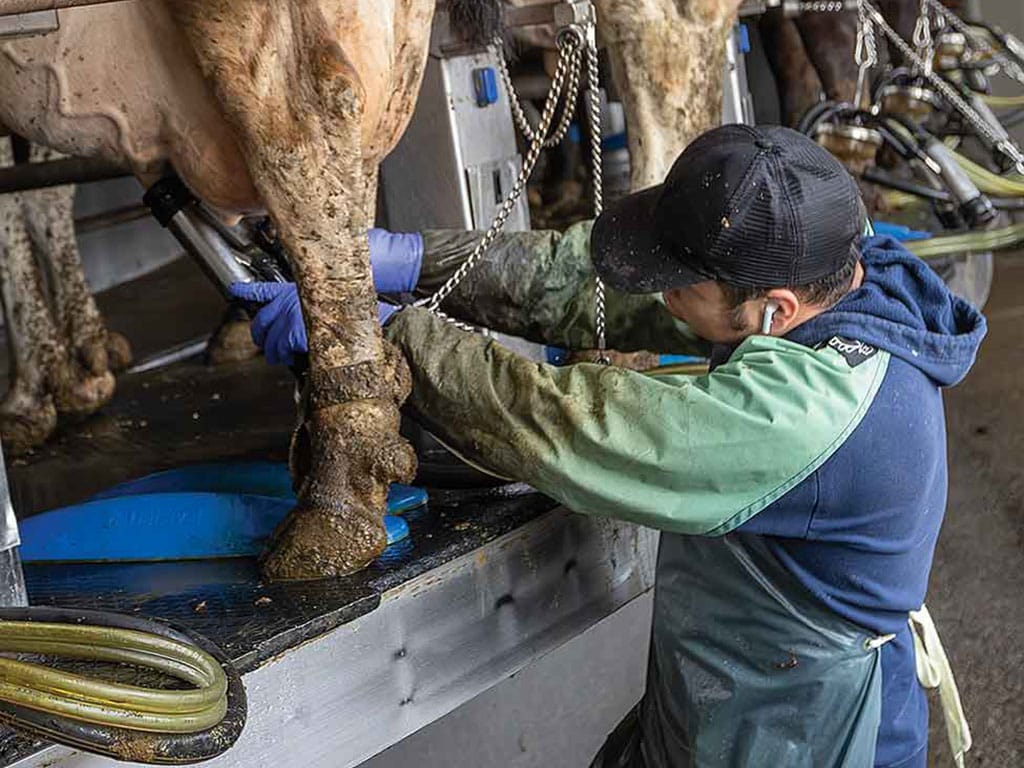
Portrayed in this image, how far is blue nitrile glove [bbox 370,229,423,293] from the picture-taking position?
2.51 metres

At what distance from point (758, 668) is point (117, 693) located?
0.93 metres

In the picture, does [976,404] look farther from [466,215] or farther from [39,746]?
[39,746]

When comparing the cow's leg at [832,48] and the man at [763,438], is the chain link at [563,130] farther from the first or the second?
the cow's leg at [832,48]

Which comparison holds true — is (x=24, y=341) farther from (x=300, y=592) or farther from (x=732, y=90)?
(x=300, y=592)

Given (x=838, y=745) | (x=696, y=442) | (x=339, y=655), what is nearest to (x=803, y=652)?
(x=838, y=745)

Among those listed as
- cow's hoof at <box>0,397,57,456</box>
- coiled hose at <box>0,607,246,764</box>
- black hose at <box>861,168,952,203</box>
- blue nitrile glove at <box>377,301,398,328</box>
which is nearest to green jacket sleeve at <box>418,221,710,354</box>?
blue nitrile glove at <box>377,301,398,328</box>

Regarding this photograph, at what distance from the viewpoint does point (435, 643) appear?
2.01 meters

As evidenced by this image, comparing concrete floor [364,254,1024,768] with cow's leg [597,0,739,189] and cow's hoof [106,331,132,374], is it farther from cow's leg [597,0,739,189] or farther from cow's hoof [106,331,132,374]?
cow's hoof [106,331,132,374]

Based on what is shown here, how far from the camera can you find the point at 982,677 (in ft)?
10.3

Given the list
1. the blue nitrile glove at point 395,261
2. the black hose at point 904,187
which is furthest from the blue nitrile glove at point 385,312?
the black hose at point 904,187

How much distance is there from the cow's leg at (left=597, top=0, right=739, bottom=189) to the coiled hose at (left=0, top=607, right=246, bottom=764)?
1.94 metres

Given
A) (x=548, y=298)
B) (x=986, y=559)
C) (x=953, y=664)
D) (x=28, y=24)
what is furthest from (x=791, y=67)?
(x=28, y=24)

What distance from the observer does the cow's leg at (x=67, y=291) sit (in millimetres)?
4199

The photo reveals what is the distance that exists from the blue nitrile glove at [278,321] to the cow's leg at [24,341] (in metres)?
1.77
